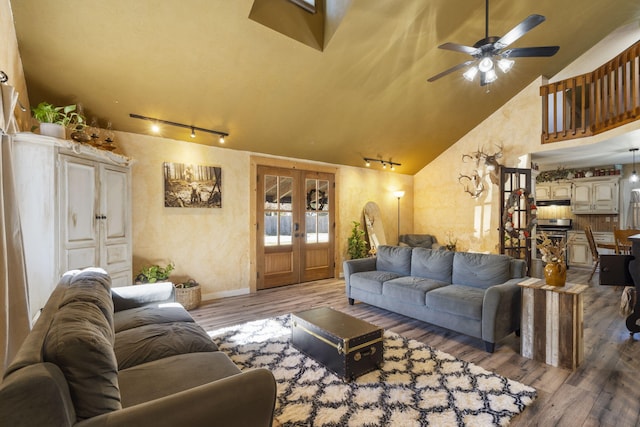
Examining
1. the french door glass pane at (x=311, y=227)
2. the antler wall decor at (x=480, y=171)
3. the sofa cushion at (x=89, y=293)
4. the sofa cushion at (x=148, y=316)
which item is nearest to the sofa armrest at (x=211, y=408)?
the sofa cushion at (x=89, y=293)

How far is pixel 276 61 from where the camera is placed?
3482mm

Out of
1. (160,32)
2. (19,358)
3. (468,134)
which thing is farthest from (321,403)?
(468,134)

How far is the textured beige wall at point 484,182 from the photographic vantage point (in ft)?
18.1

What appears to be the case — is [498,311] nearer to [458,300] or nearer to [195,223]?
[458,300]

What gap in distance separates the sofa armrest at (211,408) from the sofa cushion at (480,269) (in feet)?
9.76

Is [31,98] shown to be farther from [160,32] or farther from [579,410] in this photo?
[579,410]

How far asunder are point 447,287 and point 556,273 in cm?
108

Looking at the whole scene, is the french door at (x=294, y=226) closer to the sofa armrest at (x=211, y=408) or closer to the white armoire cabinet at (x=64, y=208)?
the white armoire cabinet at (x=64, y=208)

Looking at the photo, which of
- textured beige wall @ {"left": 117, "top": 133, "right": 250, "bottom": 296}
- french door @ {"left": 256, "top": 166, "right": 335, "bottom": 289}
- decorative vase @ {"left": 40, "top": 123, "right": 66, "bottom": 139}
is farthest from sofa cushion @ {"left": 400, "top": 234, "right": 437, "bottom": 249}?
decorative vase @ {"left": 40, "top": 123, "right": 66, "bottom": 139}

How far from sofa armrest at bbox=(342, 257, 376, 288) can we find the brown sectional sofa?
103 inches

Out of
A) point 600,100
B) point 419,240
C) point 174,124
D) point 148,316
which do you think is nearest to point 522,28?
point 600,100

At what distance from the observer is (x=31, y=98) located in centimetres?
326

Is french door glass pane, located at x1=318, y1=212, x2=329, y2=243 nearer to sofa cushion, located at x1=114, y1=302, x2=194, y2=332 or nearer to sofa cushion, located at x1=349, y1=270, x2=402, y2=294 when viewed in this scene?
sofa cushion, located at x1=349, y1=270, x2=402, y2=294

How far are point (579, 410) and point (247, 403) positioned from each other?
88.5 inches
